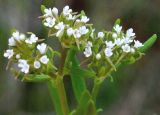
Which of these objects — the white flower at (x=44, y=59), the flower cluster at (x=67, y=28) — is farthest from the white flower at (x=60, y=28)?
the white flower at (x=44, y=59)

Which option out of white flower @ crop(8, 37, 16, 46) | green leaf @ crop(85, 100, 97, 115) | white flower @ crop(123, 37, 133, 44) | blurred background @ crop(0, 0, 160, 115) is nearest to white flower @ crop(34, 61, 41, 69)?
white flower @ crop(8, 37, 16, 46)

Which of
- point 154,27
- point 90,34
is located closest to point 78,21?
point 90,34

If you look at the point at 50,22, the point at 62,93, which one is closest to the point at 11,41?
the point at 50,22

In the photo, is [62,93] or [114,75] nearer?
[62,93]

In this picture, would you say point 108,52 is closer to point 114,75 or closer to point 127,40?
point 127,40

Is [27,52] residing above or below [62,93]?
above

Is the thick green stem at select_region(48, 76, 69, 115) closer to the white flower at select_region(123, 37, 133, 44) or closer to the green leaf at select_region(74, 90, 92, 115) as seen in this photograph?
the green leaf at select_region(74, 90, 92, 115)

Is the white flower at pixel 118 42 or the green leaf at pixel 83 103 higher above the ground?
the white flower at pixel 118 42

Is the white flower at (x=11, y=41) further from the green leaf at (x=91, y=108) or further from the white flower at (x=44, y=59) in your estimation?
the green leaf at (x=91, y=108)
